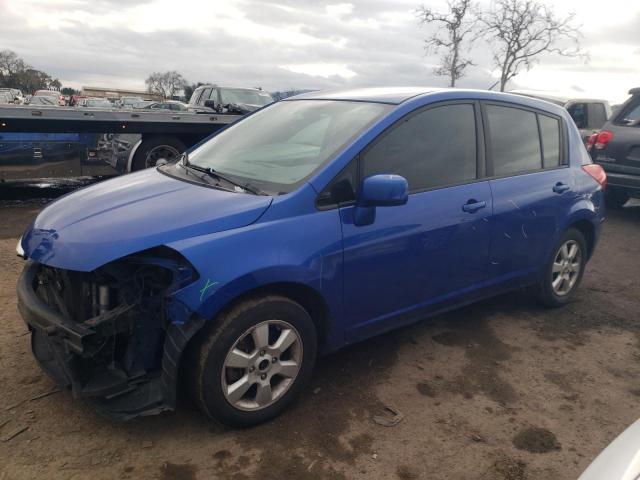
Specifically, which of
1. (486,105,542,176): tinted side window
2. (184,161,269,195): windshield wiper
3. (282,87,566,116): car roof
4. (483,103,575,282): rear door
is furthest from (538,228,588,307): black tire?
(184,161,269,195): windshield wiper

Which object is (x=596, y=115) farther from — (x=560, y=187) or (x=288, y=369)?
(x=288, y=369)

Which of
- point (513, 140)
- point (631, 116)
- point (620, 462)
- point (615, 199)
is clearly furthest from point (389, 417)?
point (615, 199)

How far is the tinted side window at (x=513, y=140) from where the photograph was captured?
382 centimetres

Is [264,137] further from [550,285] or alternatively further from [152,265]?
[550,285]

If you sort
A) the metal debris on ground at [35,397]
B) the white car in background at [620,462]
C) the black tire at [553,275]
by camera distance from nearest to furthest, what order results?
A: the white car in background at [620,462]
the metal debris on ground at [35,397]
the black tire at [553,275]

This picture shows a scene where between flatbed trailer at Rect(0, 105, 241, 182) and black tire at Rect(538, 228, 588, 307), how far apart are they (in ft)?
18.6

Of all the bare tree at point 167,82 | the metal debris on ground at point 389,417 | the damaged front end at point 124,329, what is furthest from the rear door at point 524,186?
the bare tree at point 167,82

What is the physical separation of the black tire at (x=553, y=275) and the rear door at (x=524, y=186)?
0.18m

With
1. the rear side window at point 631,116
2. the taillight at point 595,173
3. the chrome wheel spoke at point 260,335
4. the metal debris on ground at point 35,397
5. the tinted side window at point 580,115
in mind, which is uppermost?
the tinted side window at point 580,115

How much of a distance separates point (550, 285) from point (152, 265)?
329 centimetres

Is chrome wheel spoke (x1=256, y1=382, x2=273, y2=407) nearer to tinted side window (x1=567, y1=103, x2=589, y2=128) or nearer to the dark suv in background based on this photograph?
the dark suv in background

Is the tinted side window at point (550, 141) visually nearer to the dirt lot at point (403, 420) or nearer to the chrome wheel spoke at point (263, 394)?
the dirt lot at point (403, 420)

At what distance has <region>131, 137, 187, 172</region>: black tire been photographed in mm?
8531

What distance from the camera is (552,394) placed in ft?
Answer: 10.8
